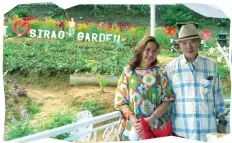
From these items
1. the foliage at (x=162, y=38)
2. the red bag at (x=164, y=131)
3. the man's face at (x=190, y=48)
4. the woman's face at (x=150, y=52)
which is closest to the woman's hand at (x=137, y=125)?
the red bag at (x=164, y=131)

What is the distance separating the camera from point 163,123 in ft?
10.1

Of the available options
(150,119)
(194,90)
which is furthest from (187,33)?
(150,119)

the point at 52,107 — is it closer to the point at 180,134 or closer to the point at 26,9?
the point at 26,9

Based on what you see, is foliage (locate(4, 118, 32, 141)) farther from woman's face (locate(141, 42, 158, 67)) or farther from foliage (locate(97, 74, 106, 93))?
woman's face (locate(141, 42, 158, 67))

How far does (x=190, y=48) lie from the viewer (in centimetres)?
297

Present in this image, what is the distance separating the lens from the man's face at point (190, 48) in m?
2.96

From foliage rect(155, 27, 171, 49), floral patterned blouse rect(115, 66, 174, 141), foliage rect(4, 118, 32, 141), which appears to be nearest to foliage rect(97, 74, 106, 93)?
foliage rect(155, 27, 171, 49)

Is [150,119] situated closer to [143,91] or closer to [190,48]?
[143,91]

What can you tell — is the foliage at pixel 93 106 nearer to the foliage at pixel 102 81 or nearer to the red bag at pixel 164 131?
the foliage at pixel 102 81

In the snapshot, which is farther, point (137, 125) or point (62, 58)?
point (62, 58)

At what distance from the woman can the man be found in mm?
91

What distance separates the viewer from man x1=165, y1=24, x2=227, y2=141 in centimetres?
298

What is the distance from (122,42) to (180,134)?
2.21 meters

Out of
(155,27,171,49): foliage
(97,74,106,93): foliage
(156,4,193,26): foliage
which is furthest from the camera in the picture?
(97,74,106,93): foliage
